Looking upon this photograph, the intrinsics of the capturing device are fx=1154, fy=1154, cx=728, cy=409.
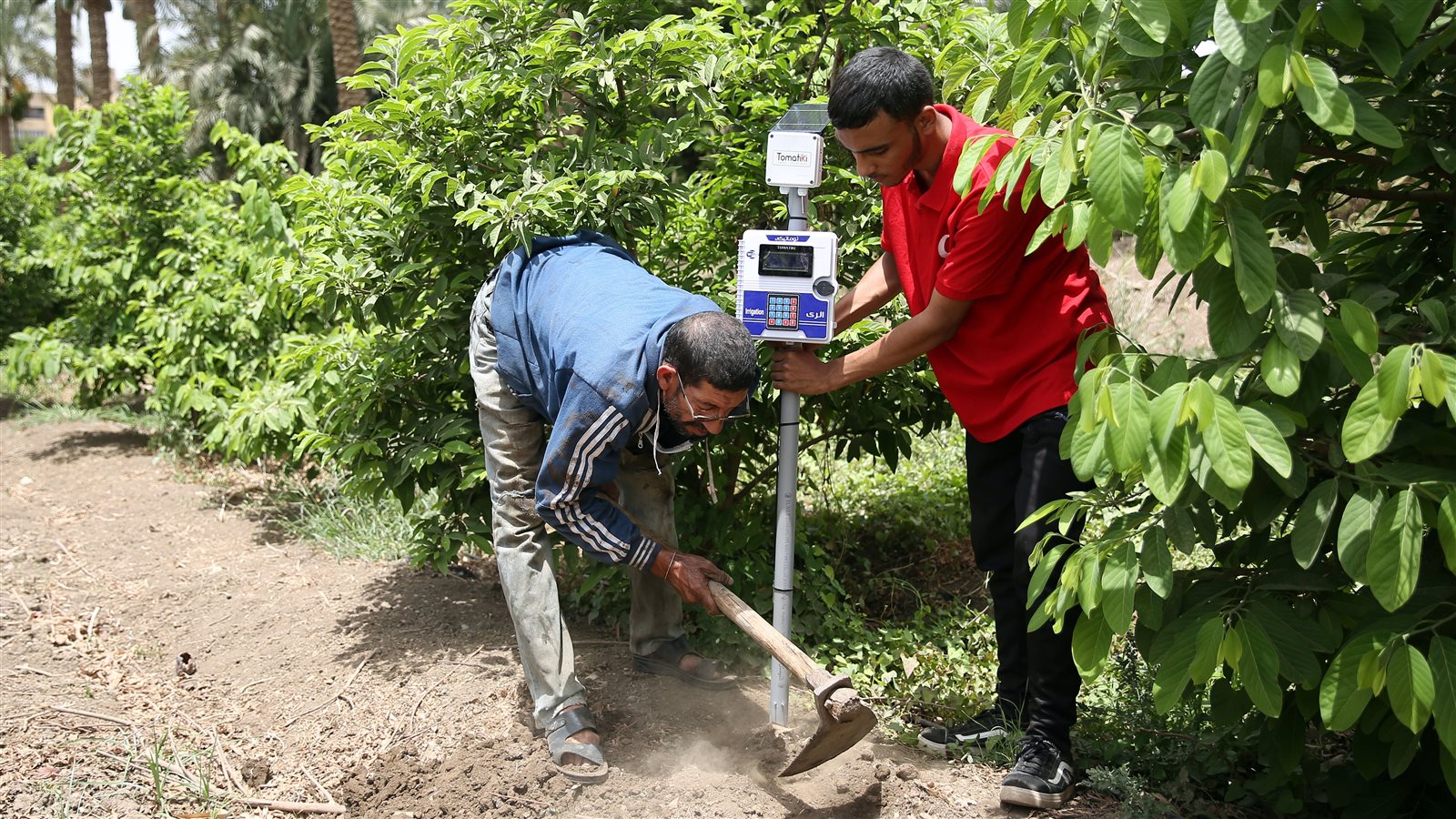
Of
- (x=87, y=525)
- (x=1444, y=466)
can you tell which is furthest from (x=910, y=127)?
(x=87, y=525)

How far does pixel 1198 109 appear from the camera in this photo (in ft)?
6.93

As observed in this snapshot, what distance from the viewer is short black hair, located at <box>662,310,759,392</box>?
2.89 m

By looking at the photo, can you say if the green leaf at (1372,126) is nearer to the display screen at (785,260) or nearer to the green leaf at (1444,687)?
the green leaf at (1444,687)

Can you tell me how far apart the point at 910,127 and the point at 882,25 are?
3.77 ft

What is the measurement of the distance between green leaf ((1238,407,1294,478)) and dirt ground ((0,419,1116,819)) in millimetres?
1556

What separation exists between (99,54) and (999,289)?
63.5 feet

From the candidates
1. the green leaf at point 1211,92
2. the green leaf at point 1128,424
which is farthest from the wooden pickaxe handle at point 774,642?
the green leaf at point 1211,92

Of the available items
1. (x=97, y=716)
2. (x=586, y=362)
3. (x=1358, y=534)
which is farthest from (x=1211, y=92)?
(x=97, y=716)

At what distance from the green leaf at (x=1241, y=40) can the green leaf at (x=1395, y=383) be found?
557 millimetres

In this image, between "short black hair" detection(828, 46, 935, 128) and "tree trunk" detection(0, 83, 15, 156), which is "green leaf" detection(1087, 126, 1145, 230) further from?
"tree trunk" detection(0, 83, 15, 156)

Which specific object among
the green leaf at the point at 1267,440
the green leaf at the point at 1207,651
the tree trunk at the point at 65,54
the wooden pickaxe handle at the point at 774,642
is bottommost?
the wooden pickaxe handle at the point at 774,642

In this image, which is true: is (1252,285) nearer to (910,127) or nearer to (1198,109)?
(1198,109)

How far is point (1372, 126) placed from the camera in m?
2.01

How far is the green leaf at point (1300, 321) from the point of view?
83.3 inches
